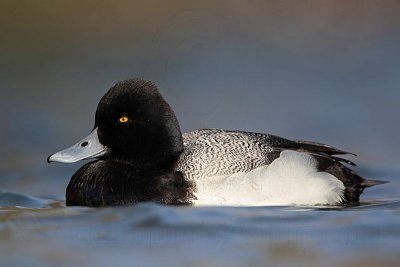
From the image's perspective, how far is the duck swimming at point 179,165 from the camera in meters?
7.96

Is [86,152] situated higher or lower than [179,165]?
higher

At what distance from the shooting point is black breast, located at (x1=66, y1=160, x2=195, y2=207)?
7.91m

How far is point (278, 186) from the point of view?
8.08 m

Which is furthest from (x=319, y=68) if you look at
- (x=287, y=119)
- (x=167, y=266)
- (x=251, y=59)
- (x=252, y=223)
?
(x=167, y=266)

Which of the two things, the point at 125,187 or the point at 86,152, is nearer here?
the point at 125,187

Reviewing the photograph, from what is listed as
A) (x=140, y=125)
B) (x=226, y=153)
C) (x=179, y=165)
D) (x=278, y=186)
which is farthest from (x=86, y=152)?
(x=278, y=186)

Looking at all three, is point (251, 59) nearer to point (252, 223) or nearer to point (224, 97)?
point (224, 97)

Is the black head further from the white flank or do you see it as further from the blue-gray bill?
the white flank

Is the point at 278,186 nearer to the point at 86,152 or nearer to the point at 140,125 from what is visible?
the point at 140,125

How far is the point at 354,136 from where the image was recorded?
11477 mm

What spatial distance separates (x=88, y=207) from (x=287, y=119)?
433cm

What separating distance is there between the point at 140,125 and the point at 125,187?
1.63 ft

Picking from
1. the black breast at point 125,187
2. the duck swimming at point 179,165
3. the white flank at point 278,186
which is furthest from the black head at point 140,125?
the white flank at point 278,186

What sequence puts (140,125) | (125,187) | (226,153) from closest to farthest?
(125,187)
(226,153)
(140,125)
